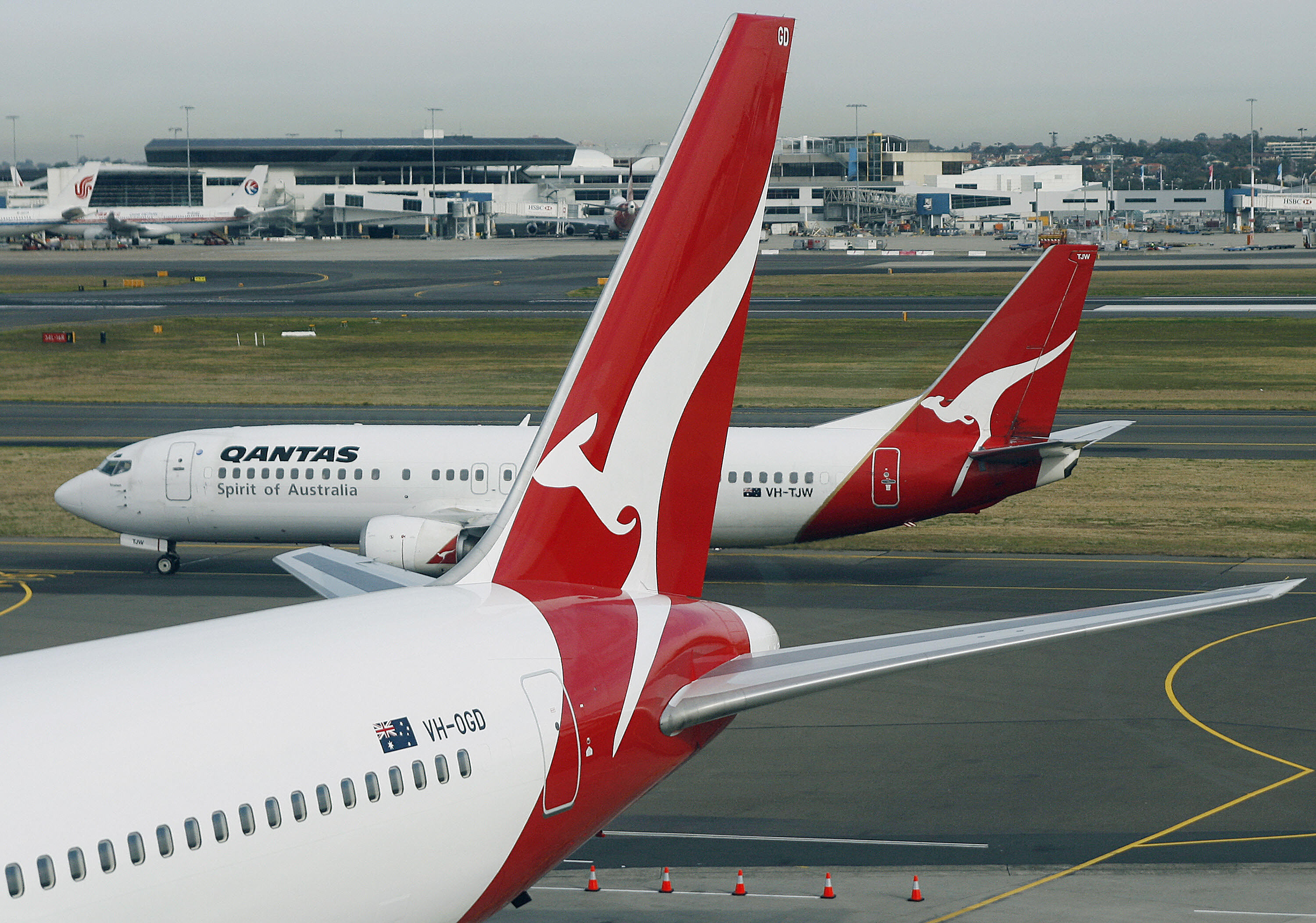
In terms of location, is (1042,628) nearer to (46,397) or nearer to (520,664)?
(520,664)

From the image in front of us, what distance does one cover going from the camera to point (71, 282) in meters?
148

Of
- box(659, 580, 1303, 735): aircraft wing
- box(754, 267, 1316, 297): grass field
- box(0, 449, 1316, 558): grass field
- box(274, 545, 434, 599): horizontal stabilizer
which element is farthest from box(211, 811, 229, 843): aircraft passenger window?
box(754, 267, 1316, 297): grass field

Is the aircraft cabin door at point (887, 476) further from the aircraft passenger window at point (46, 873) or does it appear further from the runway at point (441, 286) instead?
the runway at point (441, 286)

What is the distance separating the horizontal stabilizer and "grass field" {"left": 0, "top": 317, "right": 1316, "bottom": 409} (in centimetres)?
5035

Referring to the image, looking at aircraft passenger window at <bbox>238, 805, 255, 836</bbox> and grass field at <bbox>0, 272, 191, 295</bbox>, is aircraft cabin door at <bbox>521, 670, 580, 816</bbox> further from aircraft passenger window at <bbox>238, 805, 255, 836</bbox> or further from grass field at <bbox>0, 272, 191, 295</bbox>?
grass field at <bbox>0, 272, 191, 295</bbox>

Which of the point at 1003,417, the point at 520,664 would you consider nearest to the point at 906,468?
the point at 1003,417

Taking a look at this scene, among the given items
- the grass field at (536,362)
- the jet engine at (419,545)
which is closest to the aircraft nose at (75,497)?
the jet engine at (419,545)

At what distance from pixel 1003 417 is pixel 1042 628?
25.4 m

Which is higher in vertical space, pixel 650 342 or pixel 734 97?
pixel 734 97

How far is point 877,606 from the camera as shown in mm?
34875

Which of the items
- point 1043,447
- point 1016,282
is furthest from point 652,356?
point 1016,282

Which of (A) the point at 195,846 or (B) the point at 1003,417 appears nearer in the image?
(A) the point at 195,846

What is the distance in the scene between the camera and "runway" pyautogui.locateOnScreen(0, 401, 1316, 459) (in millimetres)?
57812

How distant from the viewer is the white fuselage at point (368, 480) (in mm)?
36906
